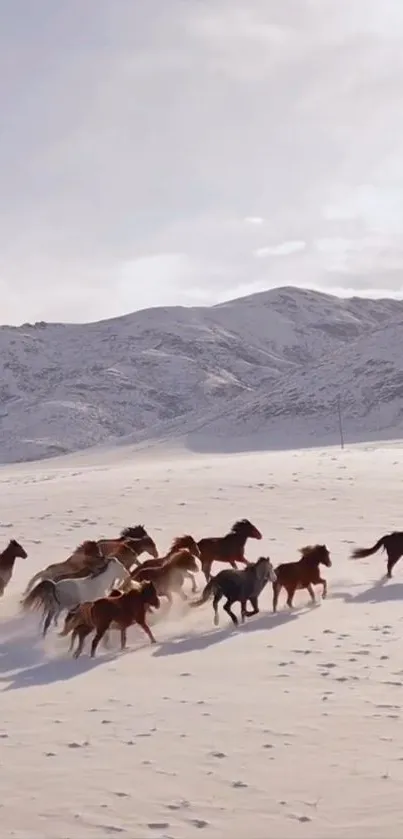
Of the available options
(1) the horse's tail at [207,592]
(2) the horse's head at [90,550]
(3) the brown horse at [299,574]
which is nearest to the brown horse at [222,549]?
(3) the brown horse at [299,574]

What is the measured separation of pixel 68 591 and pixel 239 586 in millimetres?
2689

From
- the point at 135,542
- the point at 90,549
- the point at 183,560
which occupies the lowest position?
the point at 183,560

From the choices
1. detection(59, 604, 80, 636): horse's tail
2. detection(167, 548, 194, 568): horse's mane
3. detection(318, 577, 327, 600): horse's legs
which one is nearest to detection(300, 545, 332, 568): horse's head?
detection(318, 577, 327, 600): horse's legs

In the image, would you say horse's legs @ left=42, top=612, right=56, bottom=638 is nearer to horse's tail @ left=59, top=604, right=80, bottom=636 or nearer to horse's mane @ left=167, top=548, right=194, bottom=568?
horse's tail @ left=59, top=604, right=80, bottom=636

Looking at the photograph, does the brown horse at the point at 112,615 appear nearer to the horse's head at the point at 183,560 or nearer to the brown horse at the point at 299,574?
the horse's head at the point at 183,560

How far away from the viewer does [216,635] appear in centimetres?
1177

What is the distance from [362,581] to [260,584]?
3686 millimetres

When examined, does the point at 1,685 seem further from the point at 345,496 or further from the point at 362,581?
the point at 345,496

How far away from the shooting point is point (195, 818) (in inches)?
235

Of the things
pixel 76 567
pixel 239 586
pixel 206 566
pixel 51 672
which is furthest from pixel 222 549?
pixel 51 672

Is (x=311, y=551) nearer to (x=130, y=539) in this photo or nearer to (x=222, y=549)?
→ (x=222, y=549)

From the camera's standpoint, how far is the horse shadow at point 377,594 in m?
13.9

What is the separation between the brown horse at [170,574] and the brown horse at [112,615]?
1.65 m

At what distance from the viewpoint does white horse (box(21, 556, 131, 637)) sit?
12.1 metres
